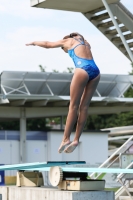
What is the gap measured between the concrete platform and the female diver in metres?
0.69

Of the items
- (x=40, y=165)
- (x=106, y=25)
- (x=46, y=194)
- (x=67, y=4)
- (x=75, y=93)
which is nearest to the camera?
(x=46, y=194)

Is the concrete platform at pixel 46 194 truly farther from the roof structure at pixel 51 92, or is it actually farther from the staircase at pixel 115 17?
the roof structure at pixel 51 92

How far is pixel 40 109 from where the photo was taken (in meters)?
37.2

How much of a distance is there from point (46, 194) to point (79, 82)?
1.72 meters

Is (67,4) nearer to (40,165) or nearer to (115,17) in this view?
(115,17)

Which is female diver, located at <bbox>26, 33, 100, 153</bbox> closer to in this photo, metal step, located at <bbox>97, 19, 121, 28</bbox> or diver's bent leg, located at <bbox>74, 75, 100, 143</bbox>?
diver's bent leg, located at <bbox>74, 75, 100, 143</bbox>

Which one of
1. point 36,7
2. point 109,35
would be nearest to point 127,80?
point 109,35

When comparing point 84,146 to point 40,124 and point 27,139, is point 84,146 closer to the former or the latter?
point 27,139

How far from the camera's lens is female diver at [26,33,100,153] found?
955 centimetres

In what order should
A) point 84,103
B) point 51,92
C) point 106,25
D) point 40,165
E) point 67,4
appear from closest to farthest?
1. point 40,165
2. point 84,103
3. point 67,4
4. point 106,25
5. point 51,92

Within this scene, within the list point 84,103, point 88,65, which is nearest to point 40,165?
point 84,103

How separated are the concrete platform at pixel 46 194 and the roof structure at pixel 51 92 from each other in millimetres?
22085

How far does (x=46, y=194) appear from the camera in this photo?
9.35 m

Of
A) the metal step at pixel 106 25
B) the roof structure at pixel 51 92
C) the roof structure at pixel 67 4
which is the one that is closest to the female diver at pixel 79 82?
the roof structure at pixel 67 4
